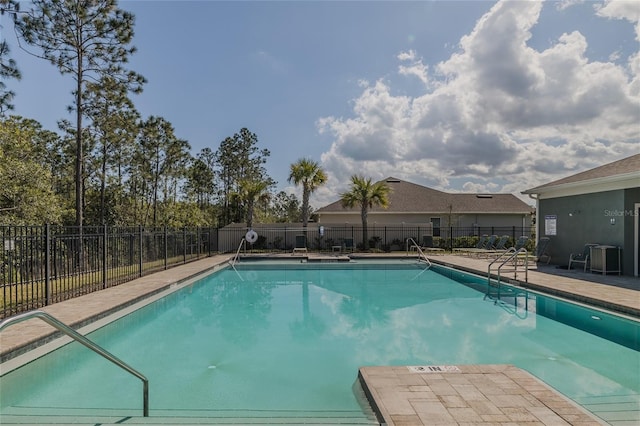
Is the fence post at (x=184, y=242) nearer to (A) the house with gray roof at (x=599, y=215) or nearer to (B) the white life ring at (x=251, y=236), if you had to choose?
(B) the white life ring at (x=251, y=236)

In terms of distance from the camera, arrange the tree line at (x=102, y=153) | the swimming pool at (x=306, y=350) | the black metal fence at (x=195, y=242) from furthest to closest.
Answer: the tree line at (x=102, y=153) < the black metal fence at (x=195, y=242) < the swimming pool at (x=306, y=350)

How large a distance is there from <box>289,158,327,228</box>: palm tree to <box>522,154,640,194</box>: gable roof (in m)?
11.0

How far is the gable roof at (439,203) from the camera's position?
85.9ft

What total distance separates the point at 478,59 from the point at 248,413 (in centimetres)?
1143

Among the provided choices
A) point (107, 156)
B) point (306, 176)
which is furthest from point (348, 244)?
point (107, 156)

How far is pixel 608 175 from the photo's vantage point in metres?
10.9

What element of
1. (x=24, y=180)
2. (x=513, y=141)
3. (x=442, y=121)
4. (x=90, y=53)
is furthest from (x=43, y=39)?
(x=513, y=141)

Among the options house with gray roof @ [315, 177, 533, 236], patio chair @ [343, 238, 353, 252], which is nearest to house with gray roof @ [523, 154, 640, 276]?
patio chair @ [343, 238, 353, 252]

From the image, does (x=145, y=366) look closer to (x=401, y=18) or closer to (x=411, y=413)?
(x=411, y=413)

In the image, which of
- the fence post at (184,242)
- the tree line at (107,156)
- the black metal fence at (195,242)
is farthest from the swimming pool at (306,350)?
the tree line at (107,156)

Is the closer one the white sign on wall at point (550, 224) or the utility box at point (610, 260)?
the utility box at point (610, 260)

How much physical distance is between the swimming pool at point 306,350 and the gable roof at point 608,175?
4.44m

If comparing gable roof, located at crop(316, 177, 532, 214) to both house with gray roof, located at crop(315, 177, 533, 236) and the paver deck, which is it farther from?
the paver deck

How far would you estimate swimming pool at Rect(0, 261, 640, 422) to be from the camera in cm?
396
